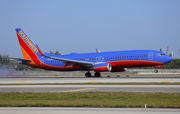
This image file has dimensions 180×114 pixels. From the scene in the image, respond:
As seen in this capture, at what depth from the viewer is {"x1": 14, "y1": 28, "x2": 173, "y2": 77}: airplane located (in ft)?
146

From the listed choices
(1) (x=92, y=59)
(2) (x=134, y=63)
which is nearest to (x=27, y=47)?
(1) (x=92, y=59)

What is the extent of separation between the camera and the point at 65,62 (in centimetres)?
4791

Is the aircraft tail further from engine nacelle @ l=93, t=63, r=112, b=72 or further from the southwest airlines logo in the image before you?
engine nacelle @ l=93, t=63, r=112, b=72

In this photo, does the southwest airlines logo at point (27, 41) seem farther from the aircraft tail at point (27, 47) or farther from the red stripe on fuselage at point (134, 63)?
the red stripe on fuselage at point (134, 63)

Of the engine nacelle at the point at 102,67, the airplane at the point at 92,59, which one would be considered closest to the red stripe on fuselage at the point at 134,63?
the airplane at the point at 92,59

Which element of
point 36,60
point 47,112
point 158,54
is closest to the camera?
point 47,112

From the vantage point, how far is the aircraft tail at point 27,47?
5159cm

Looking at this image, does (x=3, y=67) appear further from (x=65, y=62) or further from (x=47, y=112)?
(x=47, y=112)

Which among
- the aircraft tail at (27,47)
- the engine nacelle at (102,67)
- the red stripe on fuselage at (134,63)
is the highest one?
the aircraft tail at (27,47)

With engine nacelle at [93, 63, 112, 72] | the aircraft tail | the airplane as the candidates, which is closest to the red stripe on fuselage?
the airplane

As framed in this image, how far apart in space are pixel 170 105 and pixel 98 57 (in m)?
33.8

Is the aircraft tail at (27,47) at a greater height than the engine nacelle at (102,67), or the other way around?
the aircraft tail at (27,47)

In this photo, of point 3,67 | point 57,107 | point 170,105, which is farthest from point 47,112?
point 3,67

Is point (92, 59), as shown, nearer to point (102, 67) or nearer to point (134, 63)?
point (102, 67)
